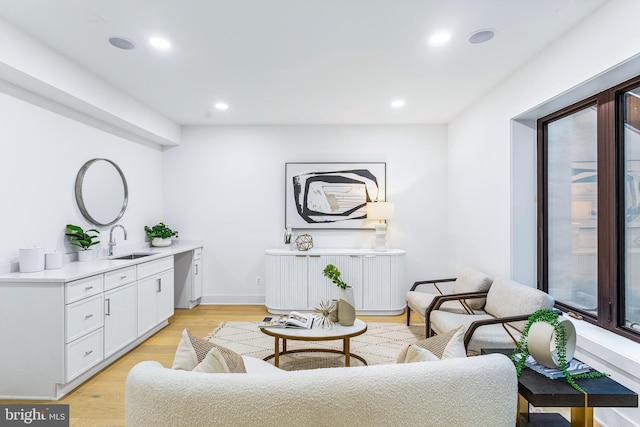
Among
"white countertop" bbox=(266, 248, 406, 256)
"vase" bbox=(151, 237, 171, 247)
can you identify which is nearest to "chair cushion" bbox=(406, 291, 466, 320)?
"white countertop" bbox=(266, 248, 406, 256)

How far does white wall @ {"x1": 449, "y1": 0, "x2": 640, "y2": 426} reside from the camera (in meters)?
2.16

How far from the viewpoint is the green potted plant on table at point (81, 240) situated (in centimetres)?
344

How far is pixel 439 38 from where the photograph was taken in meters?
2.66

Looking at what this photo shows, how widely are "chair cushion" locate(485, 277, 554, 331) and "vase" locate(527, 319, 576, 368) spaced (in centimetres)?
113

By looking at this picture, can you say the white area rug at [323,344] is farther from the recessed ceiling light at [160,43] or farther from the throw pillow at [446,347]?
the recessed ceiling light at [160,43]

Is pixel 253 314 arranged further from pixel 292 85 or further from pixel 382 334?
pixel 292 85

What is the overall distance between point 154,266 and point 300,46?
2731 millimetres

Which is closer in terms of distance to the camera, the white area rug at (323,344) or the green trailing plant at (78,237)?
the white area rug at (323,344)

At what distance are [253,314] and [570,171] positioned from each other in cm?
380

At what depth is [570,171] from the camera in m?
2.96

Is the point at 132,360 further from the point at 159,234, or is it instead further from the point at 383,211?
the point at 383,211

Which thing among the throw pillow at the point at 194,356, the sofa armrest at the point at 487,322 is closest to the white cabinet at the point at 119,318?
the throw pillow at the point at 194,356

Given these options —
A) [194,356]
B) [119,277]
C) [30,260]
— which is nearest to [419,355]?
[194,356]

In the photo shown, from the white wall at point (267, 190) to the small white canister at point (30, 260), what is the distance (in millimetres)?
2477
